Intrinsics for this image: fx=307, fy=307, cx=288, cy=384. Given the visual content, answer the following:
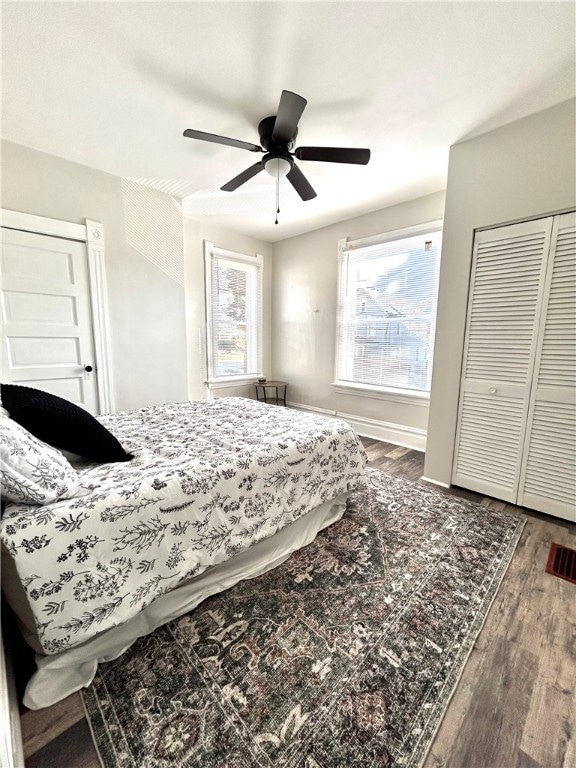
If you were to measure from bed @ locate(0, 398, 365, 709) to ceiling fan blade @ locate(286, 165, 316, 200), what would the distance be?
1.77 m

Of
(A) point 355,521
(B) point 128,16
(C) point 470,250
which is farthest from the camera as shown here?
(C) point 470,250

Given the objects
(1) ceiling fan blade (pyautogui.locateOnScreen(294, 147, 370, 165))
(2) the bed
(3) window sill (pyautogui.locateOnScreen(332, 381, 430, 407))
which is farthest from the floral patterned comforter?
(1) ceiling fan blade (pyautogui.locateOnScreen(294, 147, 370, 165))

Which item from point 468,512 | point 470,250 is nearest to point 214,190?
point 470,250

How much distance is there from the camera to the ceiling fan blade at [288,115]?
1.51 meters

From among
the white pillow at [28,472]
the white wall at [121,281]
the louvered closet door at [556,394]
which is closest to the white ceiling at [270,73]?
the white wall at [121,281]

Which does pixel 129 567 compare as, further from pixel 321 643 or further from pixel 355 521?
pixel 355 521

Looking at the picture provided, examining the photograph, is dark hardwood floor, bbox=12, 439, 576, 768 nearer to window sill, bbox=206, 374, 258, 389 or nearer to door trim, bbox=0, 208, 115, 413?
door trim, bbox=0, 208, 115, 413

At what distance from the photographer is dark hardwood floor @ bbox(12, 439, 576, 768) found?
0.94 m

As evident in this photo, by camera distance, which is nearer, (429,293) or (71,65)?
(71,65)

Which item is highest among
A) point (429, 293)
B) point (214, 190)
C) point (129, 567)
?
point (214, 190)

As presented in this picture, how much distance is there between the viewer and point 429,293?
3.33 metres

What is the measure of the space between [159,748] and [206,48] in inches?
117

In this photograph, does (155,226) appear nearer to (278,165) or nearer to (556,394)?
(278,165)

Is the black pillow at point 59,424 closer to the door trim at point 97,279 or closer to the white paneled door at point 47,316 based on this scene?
the white paneled door at point 47,316
